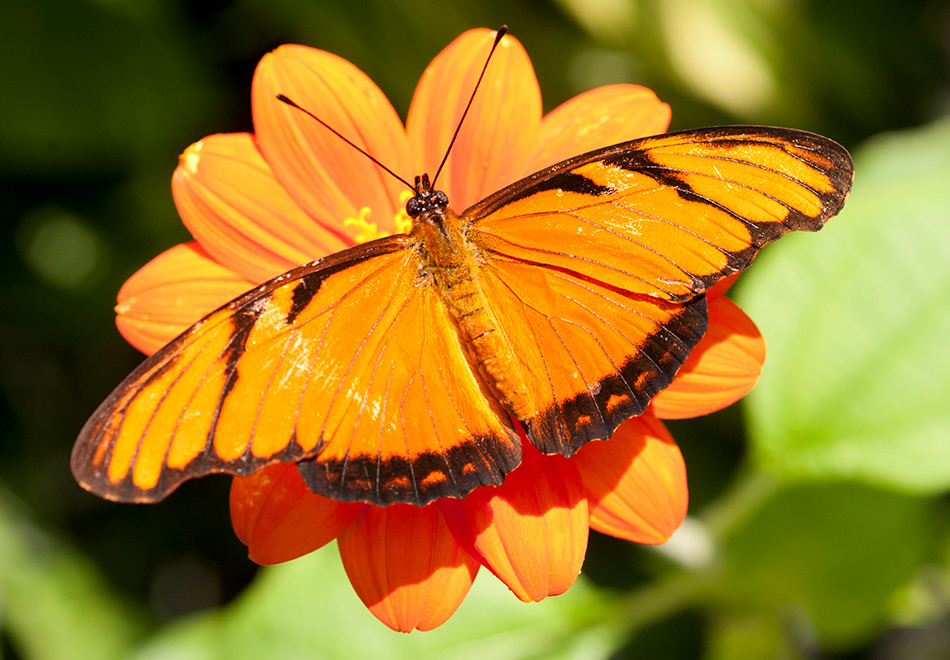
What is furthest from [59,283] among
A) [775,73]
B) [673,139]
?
[775,73]

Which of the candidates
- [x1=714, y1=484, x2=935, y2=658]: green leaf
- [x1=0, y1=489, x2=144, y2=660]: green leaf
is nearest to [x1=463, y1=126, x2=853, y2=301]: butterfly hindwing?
[x1=714, y1=484, x2=935, y2=658]: green leaf

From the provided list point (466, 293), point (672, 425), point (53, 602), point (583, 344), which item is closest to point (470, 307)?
point (466, 293)

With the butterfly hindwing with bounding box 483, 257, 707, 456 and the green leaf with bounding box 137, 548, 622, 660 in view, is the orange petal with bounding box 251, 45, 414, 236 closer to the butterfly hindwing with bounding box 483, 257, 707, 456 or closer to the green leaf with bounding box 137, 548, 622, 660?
the butterfly hindwing with bounding box 483, 257, 707, 456

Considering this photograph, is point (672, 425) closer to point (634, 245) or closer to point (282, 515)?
point (634, 245)

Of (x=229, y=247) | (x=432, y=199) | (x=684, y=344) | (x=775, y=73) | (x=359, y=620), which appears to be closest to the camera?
(x=684, y=344)

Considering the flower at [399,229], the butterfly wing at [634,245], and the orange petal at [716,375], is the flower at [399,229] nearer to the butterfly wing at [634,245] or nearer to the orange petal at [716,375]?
the orange petal at [716,375]

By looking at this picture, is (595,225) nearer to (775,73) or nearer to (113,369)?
(775,73)

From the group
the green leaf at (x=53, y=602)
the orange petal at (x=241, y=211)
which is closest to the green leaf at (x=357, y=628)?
the green leaf at (x=53, y=602)
